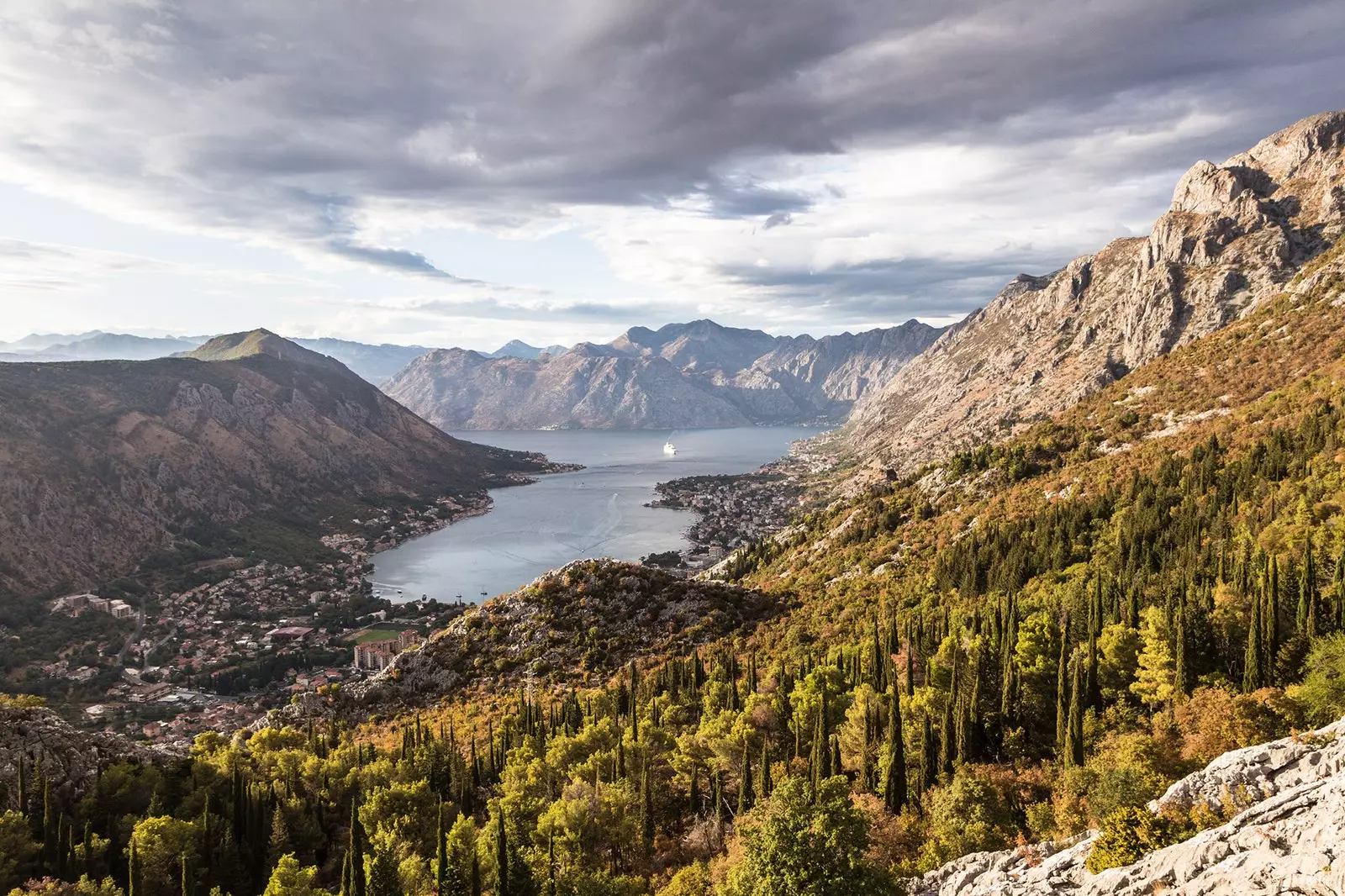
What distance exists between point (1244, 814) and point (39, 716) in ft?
248

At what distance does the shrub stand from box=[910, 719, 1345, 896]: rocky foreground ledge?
0.69 meters

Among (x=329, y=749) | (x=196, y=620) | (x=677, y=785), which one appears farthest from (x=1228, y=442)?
(x=196, y=620)

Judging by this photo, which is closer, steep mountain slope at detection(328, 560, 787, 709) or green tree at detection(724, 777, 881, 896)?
green tree at detection(724, 777, 881, 896)

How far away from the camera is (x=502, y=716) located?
68.1 meters

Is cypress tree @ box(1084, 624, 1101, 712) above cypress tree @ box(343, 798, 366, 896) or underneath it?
above

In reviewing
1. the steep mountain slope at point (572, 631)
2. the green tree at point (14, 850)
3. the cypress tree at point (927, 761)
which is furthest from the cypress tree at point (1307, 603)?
the green tree at point (14, 850)

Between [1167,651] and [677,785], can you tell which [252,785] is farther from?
[1167,651]

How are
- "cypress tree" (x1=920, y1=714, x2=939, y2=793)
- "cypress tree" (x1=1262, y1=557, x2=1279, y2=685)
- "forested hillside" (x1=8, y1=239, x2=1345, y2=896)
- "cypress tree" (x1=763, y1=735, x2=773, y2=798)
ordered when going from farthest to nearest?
"cypress tree" (x1=763, y1=735, x2=773, y2=798), "cypress tree" (x1=1262, y1=557, x2=1279, y2=685), "cypress tree" (x1=920, y1=714, x2=939, y2=793), "forested hillside" (x1=8, y1=239, x2=1345, y2=896)

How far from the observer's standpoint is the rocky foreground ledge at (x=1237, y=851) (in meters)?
15.0

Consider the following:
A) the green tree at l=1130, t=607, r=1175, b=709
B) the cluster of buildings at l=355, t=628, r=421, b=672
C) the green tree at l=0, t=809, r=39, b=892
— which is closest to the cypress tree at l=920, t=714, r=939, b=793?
the green tree at l=1130, t=607, r=1175, b=709

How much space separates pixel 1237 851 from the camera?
54.5ft

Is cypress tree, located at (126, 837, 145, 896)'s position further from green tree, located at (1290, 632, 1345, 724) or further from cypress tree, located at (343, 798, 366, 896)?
green tree, located at (1290, 632, 1345, 724)

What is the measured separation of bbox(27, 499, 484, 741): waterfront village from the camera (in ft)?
370

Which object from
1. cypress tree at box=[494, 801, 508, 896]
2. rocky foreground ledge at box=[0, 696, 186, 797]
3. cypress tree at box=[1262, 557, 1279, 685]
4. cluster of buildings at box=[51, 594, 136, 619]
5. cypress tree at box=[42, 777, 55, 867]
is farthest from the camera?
cluster of buildings at box=[51, 594, 136, 619]
